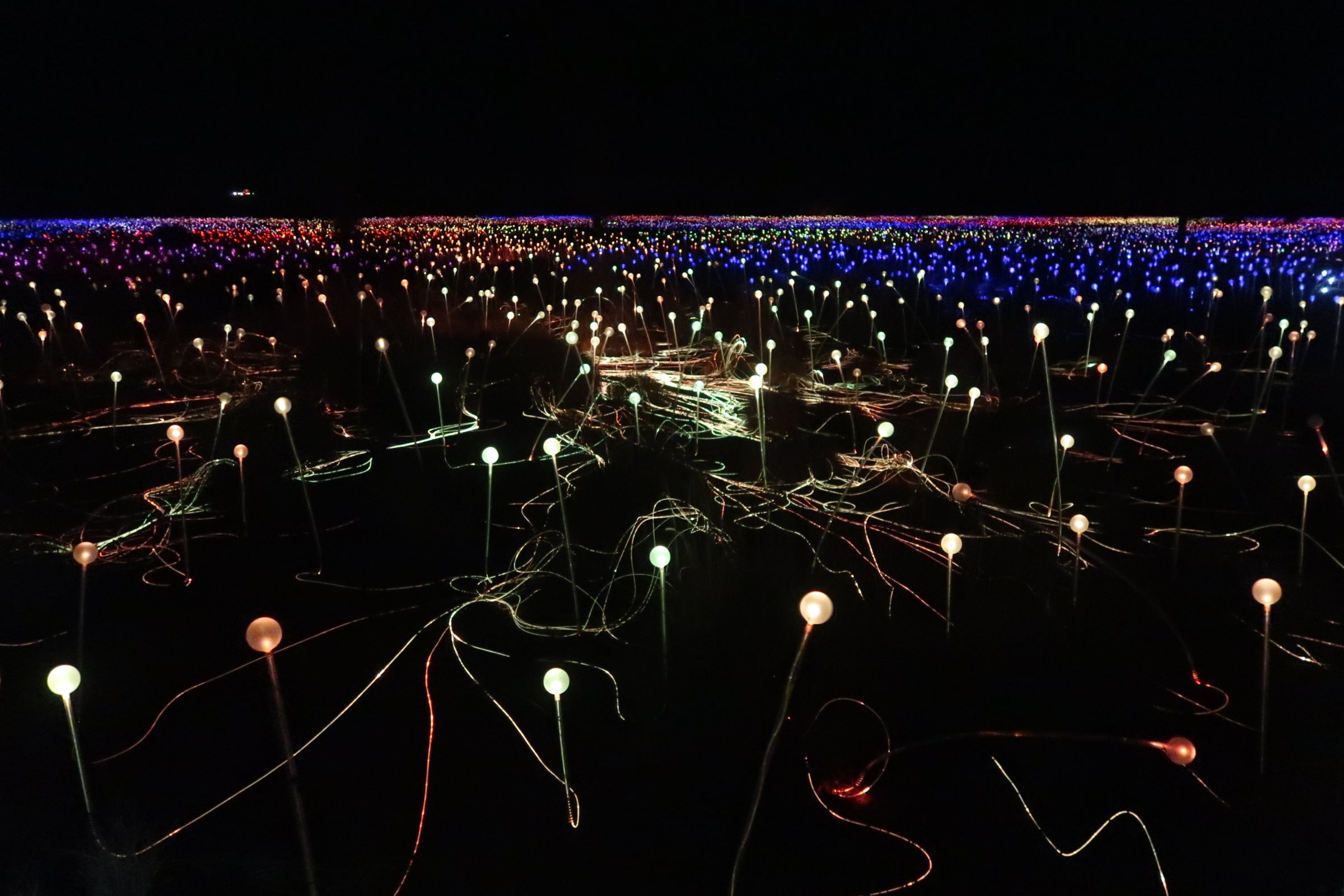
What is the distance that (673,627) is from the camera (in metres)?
2.95

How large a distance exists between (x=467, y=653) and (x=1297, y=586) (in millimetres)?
3091

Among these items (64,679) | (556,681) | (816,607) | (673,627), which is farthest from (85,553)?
(816,607)

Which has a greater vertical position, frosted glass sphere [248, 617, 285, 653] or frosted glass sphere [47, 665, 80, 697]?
frosted glass sphere [248, 617, 285, 653]

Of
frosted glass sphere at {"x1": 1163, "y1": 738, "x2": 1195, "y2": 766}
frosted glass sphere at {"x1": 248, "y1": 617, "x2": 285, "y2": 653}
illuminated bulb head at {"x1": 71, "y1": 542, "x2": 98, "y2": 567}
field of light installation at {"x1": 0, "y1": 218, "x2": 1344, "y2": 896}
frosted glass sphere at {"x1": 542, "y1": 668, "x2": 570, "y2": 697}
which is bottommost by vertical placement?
field of light installation at {"x1": 0, "y1": 218, "x2": 1344, "y2": 896}

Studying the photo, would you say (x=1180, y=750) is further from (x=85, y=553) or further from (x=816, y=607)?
(x=85, y=553)

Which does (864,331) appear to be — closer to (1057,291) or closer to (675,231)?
(1057,291)

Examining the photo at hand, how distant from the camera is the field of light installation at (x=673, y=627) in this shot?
199 cm

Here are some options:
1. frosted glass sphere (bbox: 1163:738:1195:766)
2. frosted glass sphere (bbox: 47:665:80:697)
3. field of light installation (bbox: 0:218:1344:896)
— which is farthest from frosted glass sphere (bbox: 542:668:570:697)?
frosted glass sphere (bbox: 1163:738:1195:766)

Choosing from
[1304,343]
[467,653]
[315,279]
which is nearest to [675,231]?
[315,279]

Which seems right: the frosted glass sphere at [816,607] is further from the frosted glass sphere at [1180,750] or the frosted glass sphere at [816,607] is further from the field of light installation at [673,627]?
the frosted glass sphere at [1180,750]

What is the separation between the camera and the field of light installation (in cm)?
199

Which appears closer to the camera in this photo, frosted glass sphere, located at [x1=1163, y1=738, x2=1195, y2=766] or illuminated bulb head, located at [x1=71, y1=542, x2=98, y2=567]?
frosted glass sphere, located at [x1=1163, y1=738, x2=1195, y2=766]

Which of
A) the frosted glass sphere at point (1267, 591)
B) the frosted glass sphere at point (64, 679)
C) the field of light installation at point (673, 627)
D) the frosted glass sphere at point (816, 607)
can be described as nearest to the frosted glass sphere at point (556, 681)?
the field of light installation at point (673, 627)

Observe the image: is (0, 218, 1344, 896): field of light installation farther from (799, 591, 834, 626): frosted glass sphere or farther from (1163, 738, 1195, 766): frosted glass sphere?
(799, 591, 834, 626): frosted glass sphere
